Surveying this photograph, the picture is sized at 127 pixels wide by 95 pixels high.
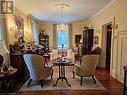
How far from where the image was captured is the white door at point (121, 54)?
4.57 metres

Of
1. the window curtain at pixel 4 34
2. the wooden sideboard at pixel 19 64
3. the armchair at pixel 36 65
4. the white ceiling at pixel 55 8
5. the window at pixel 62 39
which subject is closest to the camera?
the armchair at pixel 36 65

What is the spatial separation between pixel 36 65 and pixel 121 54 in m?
2.83

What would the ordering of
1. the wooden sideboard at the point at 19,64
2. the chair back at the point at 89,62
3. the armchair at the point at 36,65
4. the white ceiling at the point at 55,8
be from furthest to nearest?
the white ceiling at the point at 55,8
the wooden sideboard at the point at 19,64
the chair back at the point at 89,62
the armchair at the point at 36,65

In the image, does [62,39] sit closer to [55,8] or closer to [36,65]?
[55,8]

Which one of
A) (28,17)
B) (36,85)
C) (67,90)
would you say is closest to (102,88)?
(67,90)

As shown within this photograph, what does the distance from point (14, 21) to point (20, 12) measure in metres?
1.19

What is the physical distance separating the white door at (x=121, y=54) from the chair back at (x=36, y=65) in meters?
2.51

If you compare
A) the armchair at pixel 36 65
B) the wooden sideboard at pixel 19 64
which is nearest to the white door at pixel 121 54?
the armchair at pixel 36 65

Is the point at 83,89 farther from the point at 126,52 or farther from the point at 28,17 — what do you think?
the point at 28,17

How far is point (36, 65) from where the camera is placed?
4.21m

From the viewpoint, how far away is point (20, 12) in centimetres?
684

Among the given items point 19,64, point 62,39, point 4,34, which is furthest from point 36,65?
point 62,39

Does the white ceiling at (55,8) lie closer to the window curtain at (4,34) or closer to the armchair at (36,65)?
the window curtain at (4,34)

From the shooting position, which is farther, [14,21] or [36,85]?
[14,21]
